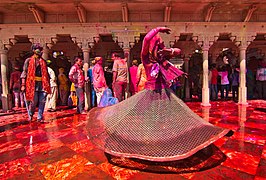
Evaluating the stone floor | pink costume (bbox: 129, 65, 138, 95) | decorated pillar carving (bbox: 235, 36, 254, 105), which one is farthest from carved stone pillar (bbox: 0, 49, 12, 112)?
decorated pillar carving (bbox: 235, 36, 254, 105)

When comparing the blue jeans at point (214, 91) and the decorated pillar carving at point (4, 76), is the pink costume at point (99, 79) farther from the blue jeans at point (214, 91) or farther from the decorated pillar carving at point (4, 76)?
the blue jeans at point (214, 91)

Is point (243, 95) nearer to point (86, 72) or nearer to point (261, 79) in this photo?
point (261, 79)

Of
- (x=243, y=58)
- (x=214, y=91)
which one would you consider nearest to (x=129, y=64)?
(x=214, y=91)

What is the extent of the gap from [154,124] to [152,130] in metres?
0.09

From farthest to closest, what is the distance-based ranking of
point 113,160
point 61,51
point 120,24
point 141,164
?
point 61,51, point 120,24, point 113,160, point 141,164

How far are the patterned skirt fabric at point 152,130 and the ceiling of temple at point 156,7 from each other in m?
4.95

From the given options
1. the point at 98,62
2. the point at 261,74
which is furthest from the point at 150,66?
the point at 261,74

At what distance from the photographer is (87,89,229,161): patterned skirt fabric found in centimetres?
180

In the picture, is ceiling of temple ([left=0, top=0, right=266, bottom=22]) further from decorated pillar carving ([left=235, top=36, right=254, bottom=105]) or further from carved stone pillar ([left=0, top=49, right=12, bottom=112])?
carved stone pillar ([left=0, top=49, right=12, bottom=112])

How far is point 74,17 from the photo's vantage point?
6.75 meters

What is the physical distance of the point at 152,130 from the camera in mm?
2062

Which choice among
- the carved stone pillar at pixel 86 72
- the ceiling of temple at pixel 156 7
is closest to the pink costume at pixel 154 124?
the carved stone pillar at pixel 86 72

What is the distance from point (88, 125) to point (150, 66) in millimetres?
1183

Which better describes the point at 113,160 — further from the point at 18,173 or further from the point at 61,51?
the point at 61,51
